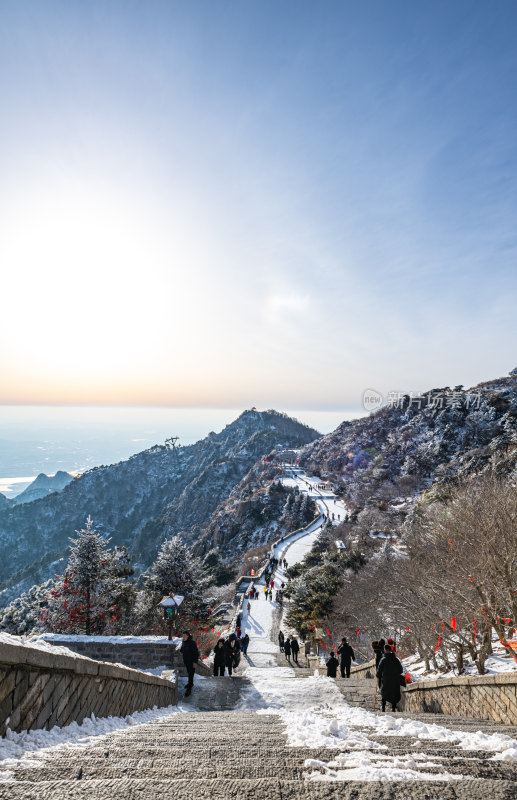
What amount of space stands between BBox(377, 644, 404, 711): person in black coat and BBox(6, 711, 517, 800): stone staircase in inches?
163

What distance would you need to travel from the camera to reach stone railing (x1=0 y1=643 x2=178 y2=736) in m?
2.61

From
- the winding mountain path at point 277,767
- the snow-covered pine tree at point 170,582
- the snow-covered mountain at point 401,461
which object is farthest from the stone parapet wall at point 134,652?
the snow-covered mountain at point 401,461

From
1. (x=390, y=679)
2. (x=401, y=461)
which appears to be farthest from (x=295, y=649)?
(x=401, y=461)

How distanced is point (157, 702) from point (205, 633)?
15322mm

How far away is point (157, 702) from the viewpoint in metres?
6.23

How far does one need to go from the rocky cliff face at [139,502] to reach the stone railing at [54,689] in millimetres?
74107

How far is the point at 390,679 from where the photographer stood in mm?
6199

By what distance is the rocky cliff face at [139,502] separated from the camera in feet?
302

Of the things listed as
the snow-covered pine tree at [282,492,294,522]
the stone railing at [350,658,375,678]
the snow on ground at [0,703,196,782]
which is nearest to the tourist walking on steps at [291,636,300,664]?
the stone railing at [350,658,375,678]

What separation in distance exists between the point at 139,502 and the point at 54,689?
4948 inches

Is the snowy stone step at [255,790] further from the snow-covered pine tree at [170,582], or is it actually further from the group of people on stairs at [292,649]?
the snow-covered pine tree at [170,582]

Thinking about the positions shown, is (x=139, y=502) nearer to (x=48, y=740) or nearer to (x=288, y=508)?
(x=288, y=508)

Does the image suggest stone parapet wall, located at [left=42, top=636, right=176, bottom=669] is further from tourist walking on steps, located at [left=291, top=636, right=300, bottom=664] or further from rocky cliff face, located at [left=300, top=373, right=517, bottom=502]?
rocky cliff face, located at [left=300, top=373, right=517, bottom=502]

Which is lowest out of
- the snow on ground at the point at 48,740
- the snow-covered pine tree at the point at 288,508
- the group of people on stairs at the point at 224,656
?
the snow-covered pine tree at the point at 288,508
